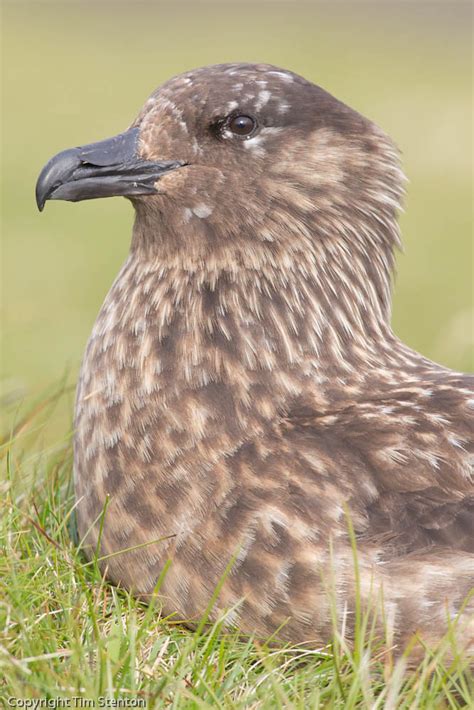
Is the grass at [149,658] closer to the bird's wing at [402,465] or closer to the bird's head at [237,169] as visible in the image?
the bird's wing at [402,465]

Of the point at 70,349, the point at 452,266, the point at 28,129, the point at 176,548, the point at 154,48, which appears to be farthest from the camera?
the point at 154,48

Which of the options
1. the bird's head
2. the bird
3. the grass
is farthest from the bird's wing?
the bird's head

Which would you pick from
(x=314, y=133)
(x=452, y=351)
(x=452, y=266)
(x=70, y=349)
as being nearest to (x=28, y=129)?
(x=452, y=266)

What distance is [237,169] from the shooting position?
12.0 feet

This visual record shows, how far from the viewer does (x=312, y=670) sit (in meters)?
3.10

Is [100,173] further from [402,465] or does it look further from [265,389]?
[402,465]

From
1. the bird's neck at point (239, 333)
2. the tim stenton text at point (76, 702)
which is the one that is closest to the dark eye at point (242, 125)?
the bird's neck at point (239, 333)

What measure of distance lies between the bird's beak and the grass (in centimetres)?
96

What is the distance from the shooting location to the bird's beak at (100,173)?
11.6ft

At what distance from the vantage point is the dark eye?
12.0 feet

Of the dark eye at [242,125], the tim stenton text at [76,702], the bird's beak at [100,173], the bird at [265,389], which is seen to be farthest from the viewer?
the dark eye at [242,125]

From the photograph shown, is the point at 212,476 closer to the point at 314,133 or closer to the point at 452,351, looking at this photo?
the point at 314,133

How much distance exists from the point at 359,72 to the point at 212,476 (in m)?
26.7

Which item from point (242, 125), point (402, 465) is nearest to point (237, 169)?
point (242, 125)
